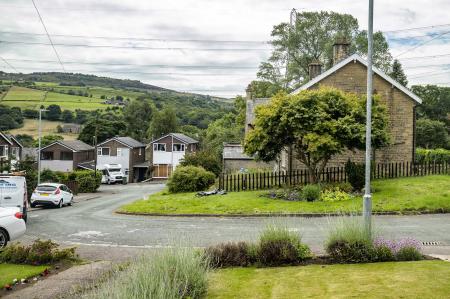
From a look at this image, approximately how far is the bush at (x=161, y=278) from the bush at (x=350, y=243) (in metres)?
3.80

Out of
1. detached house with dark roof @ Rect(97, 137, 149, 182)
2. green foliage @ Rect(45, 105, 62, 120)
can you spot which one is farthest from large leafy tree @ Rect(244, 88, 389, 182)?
green foliage @ Rect(45, 105, 62, 120)

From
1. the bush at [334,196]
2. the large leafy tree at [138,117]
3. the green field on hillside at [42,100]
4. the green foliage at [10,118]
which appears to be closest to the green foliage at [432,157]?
the bush at [334,196]

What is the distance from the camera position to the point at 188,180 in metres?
33.5

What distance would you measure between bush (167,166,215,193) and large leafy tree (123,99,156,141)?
8771 cm

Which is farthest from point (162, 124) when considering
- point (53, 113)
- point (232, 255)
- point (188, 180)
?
point (232, 255)

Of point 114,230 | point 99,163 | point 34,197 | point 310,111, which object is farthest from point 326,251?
point 99,163

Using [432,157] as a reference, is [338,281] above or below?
below

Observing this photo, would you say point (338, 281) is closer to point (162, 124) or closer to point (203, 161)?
point (203, 161)

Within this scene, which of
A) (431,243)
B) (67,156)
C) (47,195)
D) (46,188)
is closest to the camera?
(431,243)

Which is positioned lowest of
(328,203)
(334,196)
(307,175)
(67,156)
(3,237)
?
(3,237)

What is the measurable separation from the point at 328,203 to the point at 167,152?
61.4 m

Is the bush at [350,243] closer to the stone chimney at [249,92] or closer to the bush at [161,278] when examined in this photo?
the bush at [161,278]

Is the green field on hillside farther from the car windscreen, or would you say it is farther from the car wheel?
the car wheel

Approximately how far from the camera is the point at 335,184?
26500mm
